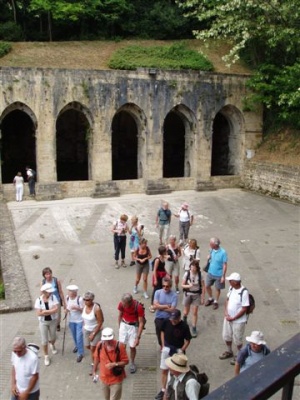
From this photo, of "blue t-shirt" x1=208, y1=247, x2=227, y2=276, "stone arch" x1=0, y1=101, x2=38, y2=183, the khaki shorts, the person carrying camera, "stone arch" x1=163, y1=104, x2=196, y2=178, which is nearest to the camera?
the person carrying camera

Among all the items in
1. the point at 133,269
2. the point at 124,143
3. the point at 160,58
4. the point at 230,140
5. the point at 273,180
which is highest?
the point at 160,58

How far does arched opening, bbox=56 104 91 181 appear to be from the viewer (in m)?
31.0

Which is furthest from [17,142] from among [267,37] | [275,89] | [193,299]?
[193,299]

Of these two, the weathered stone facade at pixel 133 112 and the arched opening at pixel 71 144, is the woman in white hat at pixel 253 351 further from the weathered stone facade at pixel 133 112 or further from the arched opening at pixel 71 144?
the arched opening at pixel 71 144

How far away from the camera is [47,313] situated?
7.68m

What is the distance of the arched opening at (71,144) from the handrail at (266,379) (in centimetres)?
2959

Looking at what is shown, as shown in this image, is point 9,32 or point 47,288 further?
point 9,32

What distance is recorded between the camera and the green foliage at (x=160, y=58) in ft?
89.7

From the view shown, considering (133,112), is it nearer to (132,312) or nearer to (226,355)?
(226,355)

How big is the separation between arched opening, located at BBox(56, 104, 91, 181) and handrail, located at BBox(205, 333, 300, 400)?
29592 millimetres

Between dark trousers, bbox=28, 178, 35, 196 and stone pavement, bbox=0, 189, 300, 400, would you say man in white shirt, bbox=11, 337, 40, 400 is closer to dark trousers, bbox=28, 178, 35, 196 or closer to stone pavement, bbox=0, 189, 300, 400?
stone pavement, bbox=0, 189, 300, 400

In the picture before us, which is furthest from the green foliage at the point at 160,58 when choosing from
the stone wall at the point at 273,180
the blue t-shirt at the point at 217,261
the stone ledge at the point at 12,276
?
the blue t-shirt at the point at 217,261

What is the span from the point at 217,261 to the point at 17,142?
23.5 metres

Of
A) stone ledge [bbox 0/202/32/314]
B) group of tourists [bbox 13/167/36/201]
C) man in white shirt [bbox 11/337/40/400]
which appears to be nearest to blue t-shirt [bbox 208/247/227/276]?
stone ledge [bbox 0/202/32/314]
